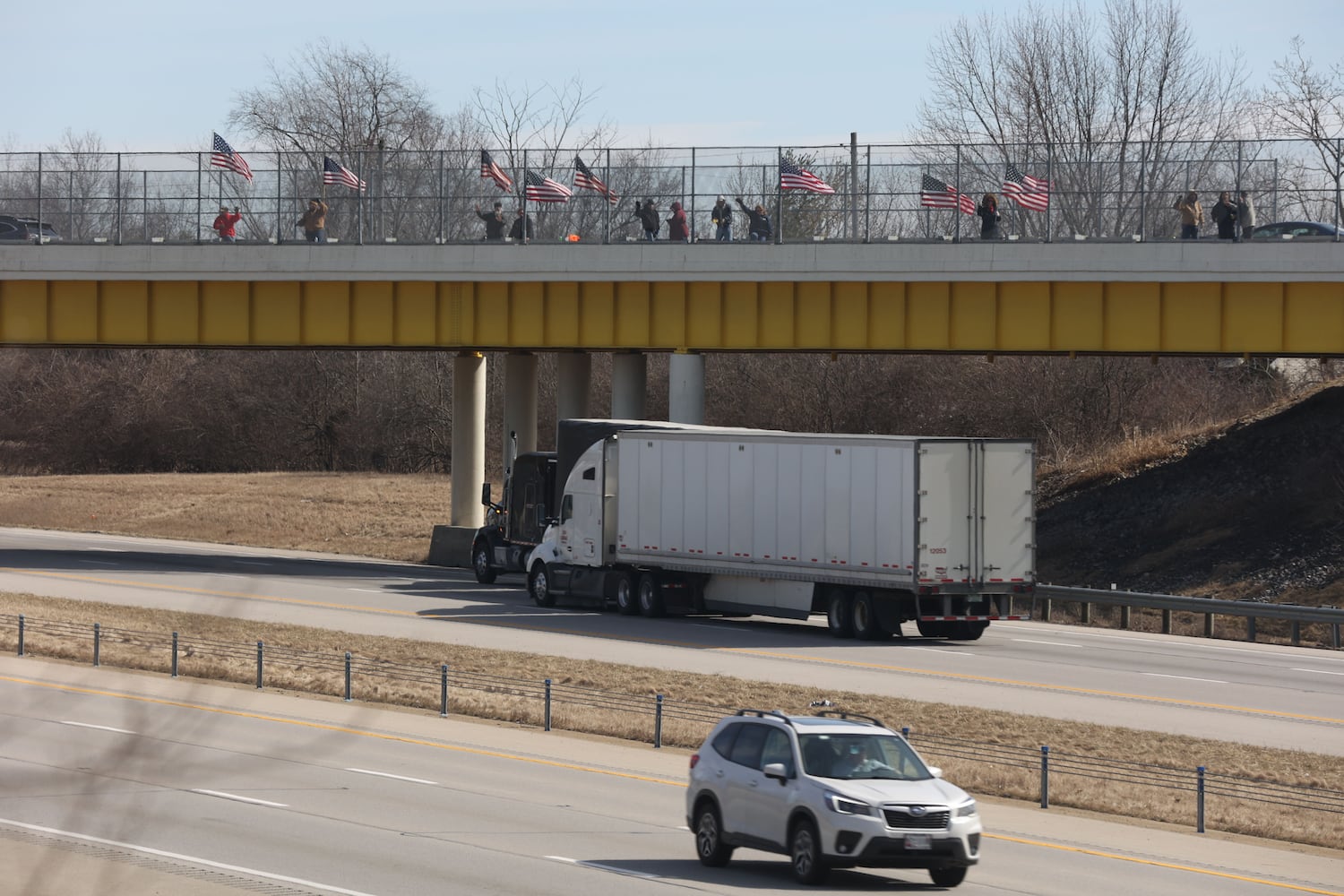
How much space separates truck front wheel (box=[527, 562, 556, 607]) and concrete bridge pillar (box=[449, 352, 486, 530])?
522 inches

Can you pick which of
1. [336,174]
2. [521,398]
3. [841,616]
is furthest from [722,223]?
[841,616]

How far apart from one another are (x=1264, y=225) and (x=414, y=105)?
66.8 m

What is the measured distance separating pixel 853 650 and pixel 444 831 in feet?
58.1

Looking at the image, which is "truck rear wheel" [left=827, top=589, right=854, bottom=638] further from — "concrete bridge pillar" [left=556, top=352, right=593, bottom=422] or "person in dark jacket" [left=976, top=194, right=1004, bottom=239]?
"concrete bridge pillar" [left=556, top=352, right=593, bottom=422]

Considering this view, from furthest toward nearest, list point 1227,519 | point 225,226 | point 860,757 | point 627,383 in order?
point 627,383, point 1227,519, point 225,226, point 860,757

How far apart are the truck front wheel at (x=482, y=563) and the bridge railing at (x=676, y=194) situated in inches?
355

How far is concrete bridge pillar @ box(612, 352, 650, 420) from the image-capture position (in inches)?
1998

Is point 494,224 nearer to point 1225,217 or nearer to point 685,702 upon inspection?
point 1225,217

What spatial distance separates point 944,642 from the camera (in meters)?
35.6

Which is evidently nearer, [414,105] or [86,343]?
[86,343]

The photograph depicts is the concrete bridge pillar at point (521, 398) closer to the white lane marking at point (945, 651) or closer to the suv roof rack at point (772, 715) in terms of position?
the white lane marking at point (945, 651)

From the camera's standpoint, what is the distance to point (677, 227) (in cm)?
4634

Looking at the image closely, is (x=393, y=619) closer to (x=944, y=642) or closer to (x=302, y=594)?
(x=302, y=594)

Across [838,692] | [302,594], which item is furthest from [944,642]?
[302,594]
